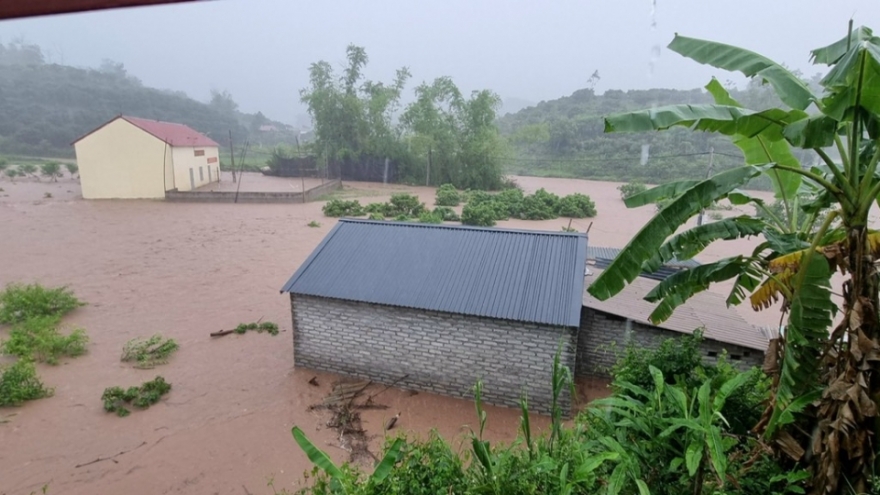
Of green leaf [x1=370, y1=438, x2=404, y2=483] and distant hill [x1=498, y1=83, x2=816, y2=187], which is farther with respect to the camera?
distant hill [x1=498, y1=83, x2=816, y2=187]

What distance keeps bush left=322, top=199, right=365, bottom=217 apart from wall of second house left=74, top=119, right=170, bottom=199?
914 cm

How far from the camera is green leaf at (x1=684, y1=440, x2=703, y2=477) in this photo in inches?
88.9

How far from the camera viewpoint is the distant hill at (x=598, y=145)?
2336 cm

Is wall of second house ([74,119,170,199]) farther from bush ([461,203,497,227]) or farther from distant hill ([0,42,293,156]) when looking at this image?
bush ([461,203,497,227])

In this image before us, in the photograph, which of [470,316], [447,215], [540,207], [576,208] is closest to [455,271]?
[470,316]

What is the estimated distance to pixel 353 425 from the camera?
556 cm

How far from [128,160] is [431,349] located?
21.7m

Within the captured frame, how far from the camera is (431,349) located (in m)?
6.11

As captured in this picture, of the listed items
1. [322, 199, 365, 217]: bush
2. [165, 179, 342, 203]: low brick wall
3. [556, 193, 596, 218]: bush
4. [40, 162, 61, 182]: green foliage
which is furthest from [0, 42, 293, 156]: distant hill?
[556, 193, 596, 218]: bush

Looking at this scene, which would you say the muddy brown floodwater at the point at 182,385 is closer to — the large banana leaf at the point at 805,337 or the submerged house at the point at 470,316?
the submerged house at the point at 470,316

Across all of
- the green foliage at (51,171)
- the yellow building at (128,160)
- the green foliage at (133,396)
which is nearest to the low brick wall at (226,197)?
the yellow building at (128,160)

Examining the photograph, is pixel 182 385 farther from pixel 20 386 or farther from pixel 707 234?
pixel 707 234

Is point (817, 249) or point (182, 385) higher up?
point (817, 249)

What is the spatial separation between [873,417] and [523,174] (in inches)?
1289
